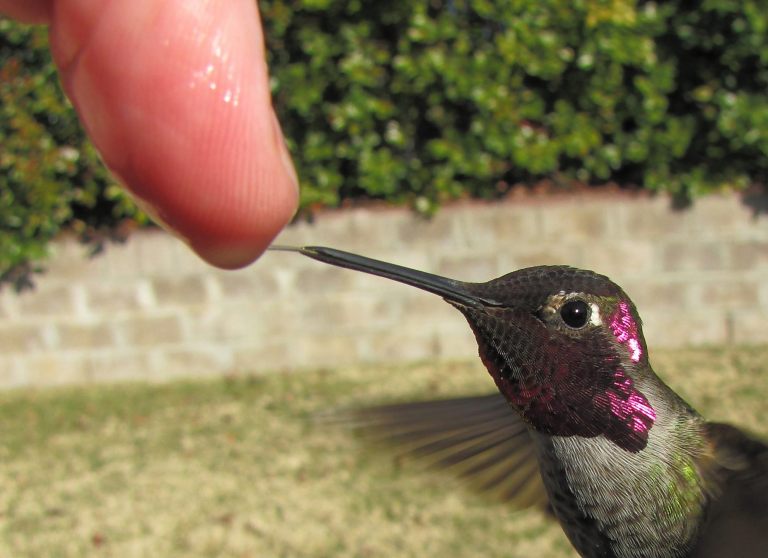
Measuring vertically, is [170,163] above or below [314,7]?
below

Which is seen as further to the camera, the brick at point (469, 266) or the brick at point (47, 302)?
the brick at point (47, 302)

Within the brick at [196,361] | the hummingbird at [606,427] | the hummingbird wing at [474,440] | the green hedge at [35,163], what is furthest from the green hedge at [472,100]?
the hummingbird at [606,427]

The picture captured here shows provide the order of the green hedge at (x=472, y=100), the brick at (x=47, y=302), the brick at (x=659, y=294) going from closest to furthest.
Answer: the green hedge at (x=472, y=100)
the brick at (x=659, y=294)
the brick at (x=47, y=302)

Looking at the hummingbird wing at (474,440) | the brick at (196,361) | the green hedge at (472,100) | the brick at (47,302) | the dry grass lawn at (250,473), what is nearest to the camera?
the hummingbird wing at (474,440)

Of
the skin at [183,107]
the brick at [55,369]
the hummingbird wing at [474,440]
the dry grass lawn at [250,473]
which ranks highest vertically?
the skin at [183,107]

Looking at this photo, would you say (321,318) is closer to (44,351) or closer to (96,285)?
(96,285)

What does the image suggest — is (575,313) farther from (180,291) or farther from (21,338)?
(21,338)

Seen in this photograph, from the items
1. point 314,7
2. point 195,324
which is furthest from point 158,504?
point 314,7

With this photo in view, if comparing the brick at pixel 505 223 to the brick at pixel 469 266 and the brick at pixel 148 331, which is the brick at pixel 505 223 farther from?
the brick at pixel 148 331
